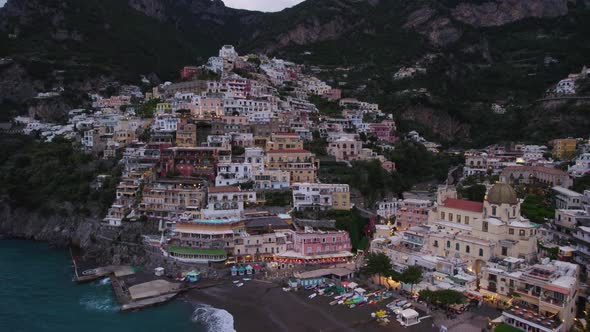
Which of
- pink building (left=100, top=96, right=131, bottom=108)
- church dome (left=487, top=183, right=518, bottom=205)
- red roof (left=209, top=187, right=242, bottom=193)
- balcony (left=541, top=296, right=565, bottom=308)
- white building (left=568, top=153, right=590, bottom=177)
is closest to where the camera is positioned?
balcony (left=541, top=296, right=565, bottom=308)

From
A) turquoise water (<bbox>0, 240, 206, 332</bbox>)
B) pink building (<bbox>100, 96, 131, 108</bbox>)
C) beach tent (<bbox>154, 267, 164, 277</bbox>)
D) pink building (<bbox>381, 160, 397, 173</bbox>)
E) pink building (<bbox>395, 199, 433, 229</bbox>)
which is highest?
pink building (<bbox>100, 96, 131, 108</bbox>)

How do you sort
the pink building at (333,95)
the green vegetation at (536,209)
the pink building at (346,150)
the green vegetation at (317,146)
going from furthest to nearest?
the pink building at (333,95), the green vegetation at (317,146), the pink building at (346,150), the green vegetation at (536,209)

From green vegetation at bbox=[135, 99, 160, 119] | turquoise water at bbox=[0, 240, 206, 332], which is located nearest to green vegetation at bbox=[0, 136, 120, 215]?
turquoise water at bbox=[0, 240, 206, 332]

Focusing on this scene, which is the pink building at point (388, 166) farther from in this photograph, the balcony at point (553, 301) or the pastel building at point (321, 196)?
the balcony at point (553, 301)

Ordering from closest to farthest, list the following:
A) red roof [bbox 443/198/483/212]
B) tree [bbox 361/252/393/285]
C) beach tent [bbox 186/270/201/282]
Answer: tree [bbox 361/252/393/285]
red roof [bbox 443/198/483/212]
beach tent [bbox 186/270/201/282]

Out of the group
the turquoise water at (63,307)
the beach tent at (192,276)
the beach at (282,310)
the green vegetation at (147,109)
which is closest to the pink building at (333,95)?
the green vegetation at (147,109)

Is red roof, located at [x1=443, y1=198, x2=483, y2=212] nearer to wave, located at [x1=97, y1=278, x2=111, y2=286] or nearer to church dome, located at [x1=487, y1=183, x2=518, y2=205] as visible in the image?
church dome, located at [x1=487, y1=183, x2=518, y2=205]
